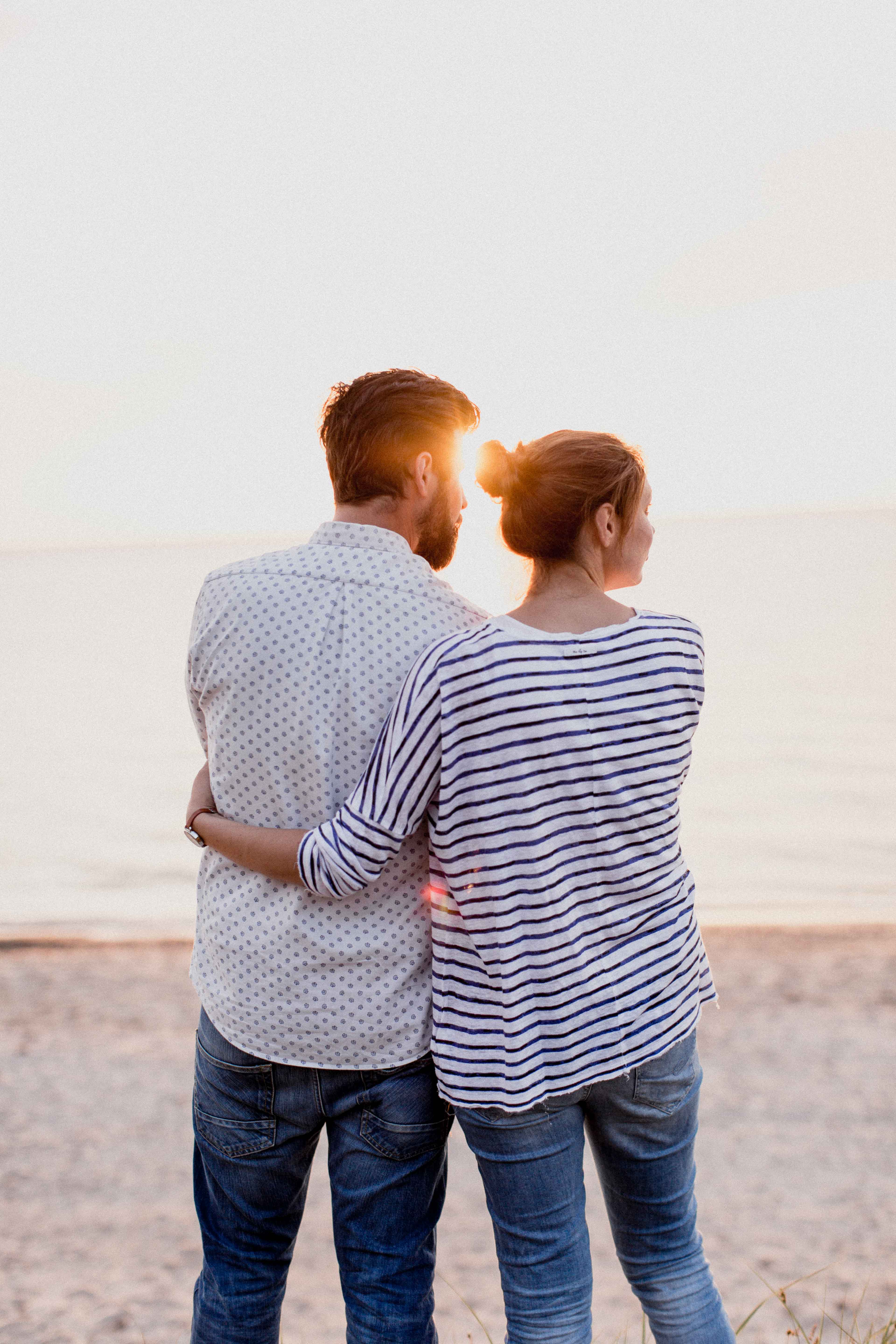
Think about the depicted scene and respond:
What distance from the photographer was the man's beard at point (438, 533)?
1.42m

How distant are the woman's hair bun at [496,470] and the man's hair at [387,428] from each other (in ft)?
0.20

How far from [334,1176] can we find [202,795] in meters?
0.55

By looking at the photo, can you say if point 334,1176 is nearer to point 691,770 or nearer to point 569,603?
point 569,603

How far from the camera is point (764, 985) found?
13.6 ft

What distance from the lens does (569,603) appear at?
1.29 m

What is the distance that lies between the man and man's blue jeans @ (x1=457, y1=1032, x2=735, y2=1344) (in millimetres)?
144

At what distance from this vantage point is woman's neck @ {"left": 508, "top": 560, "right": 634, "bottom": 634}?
4.16ft

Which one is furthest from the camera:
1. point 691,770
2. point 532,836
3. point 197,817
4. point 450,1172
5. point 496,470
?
point 691,770

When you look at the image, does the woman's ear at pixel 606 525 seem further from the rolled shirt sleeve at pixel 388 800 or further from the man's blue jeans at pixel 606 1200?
the man's blue jeans at pixel 606 1200

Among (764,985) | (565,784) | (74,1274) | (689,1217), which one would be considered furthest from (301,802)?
(764,985)

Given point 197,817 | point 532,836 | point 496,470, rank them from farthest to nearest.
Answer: point 197,817 < point 496,470 < point 532,836

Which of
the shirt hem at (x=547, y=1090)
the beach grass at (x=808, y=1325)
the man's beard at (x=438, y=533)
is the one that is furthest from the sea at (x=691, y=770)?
the beach grass at (x=808, y=1325)

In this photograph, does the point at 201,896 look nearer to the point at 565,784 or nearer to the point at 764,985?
the point at 565,784

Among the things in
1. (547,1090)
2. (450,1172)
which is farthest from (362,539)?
(450,1172)
